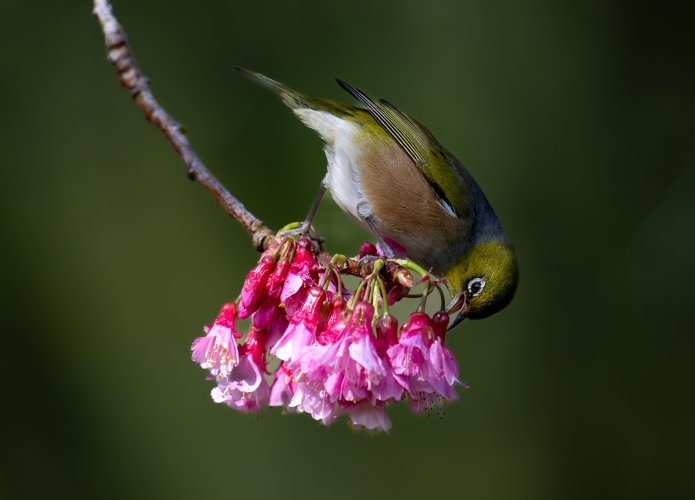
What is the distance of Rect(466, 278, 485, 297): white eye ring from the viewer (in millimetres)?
3087

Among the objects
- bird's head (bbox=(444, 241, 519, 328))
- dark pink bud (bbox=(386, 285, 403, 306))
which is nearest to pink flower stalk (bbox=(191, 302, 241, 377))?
dark pink bud (bbox=(386, 285, 403, 306))

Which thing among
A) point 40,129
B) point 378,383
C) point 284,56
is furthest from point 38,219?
point 378,383

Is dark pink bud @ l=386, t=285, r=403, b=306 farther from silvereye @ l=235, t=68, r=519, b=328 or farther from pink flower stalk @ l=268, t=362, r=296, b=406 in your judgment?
silvereye @ l=235, t=68, r=519, b=328

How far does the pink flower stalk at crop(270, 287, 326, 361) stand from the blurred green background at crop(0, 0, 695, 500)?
332cm

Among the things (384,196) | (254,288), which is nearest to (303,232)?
(254,288)

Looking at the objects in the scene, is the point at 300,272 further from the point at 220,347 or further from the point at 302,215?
the point at 302,215

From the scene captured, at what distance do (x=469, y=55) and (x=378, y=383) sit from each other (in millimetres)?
4882

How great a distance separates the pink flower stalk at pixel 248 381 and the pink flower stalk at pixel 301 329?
77 millimetres

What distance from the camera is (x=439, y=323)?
7.02ft

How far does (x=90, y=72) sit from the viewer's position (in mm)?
5535

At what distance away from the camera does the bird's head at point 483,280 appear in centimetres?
305

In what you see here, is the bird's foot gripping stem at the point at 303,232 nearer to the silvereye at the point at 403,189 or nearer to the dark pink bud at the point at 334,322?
the dark pink bud at the point at 334,322

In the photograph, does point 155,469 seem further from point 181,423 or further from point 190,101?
point 190,101

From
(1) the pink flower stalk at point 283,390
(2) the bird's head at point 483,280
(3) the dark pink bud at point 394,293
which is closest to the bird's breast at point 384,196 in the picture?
(2) the bird's head at point 483,280
